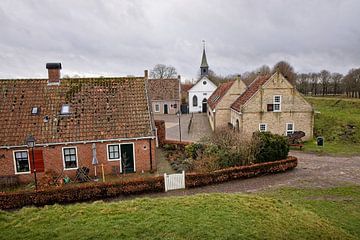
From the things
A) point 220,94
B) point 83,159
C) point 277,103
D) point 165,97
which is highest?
point 220,94

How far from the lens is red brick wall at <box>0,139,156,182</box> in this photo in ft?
52.1

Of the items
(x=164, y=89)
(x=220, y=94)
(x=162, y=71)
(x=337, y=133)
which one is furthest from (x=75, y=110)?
(x=162, y=71)

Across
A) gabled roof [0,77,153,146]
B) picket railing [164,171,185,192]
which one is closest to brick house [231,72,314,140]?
gabled roof [0,77,153,146]

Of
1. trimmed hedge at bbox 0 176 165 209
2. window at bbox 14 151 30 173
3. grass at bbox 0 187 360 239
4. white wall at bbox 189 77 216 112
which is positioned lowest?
trimmed hedge at bbox 0 176 165 209

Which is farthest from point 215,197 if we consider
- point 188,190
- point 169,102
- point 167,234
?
point 169,102

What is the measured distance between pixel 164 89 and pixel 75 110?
33.5 metres

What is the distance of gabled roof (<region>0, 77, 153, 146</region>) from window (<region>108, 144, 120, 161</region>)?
692mm

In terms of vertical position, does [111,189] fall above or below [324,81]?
below

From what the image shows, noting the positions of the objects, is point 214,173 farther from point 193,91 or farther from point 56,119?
point 193,91

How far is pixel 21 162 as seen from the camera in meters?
16.1

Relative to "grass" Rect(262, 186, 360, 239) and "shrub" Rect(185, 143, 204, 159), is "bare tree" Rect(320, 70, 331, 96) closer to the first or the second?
"shrub" Rect(185, 143, 204, 159)

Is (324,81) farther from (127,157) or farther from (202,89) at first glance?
(127,157)

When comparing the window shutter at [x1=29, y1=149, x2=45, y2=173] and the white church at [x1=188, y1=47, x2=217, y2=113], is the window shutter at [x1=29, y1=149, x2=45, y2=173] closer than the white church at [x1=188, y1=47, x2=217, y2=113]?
Yes

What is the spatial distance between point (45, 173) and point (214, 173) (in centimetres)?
1069
